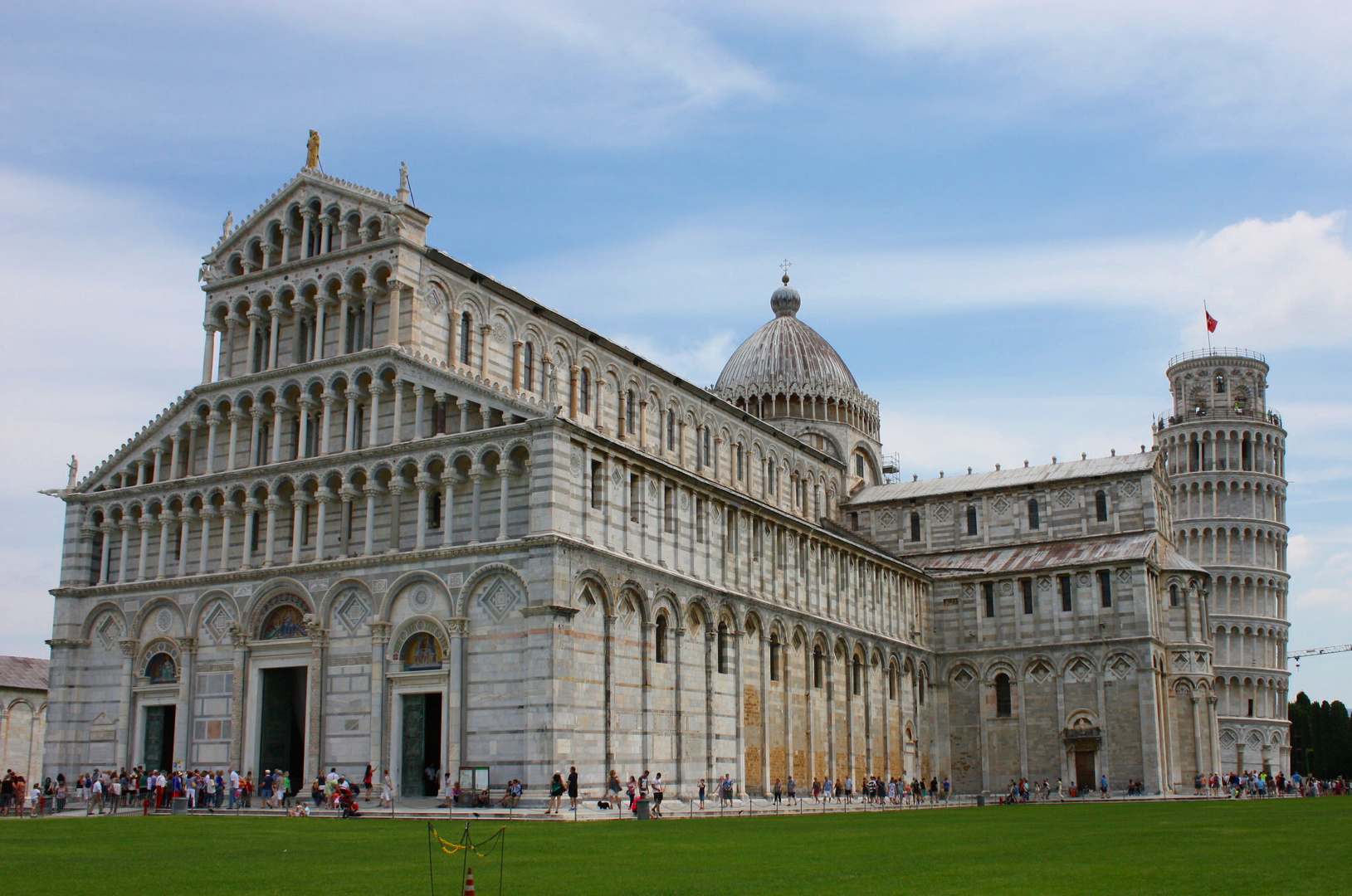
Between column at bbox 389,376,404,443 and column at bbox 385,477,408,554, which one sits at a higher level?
column at bbox 389,376,404,443

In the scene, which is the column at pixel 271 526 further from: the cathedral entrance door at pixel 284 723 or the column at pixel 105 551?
the column at pixel 105 551

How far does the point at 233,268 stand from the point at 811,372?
38.0 metres

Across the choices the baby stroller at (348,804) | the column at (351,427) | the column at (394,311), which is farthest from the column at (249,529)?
the baby stroller at (348,804)

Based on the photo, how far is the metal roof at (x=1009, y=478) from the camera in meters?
67.7

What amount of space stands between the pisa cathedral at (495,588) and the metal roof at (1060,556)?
28 centimetres

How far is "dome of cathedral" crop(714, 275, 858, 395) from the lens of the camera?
249 feet

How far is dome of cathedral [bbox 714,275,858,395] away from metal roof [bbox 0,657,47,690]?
135ft

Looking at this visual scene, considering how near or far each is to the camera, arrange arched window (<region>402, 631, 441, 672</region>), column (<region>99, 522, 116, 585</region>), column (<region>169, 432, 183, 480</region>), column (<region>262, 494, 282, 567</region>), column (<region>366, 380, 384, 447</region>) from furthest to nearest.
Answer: column (<region>99, 522, 116, 585</region>)
column (<region>169, 432, 183, 480</region>)
column (<region>262, 494, 282, 567</region>)
column (<region>366, 380, 384, 447</region>)
arched window (<region>402, 631, 441, 672</region>)

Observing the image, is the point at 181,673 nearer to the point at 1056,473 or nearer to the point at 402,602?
the point at 402,602

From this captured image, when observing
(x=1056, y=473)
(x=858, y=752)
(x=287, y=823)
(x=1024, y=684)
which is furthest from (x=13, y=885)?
(x=1056, y=473)

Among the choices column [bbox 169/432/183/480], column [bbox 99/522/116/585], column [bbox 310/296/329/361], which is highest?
column [bbox 310/296/329/361]

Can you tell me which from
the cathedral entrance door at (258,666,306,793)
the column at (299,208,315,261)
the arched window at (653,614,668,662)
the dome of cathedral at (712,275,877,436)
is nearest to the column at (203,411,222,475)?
the column at (299,208,315,261)

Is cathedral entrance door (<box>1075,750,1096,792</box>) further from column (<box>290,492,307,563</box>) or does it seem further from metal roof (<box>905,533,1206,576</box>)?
column (<box>290,492,307,563</box>)

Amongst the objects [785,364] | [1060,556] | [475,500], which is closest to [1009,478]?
[1060,556]
